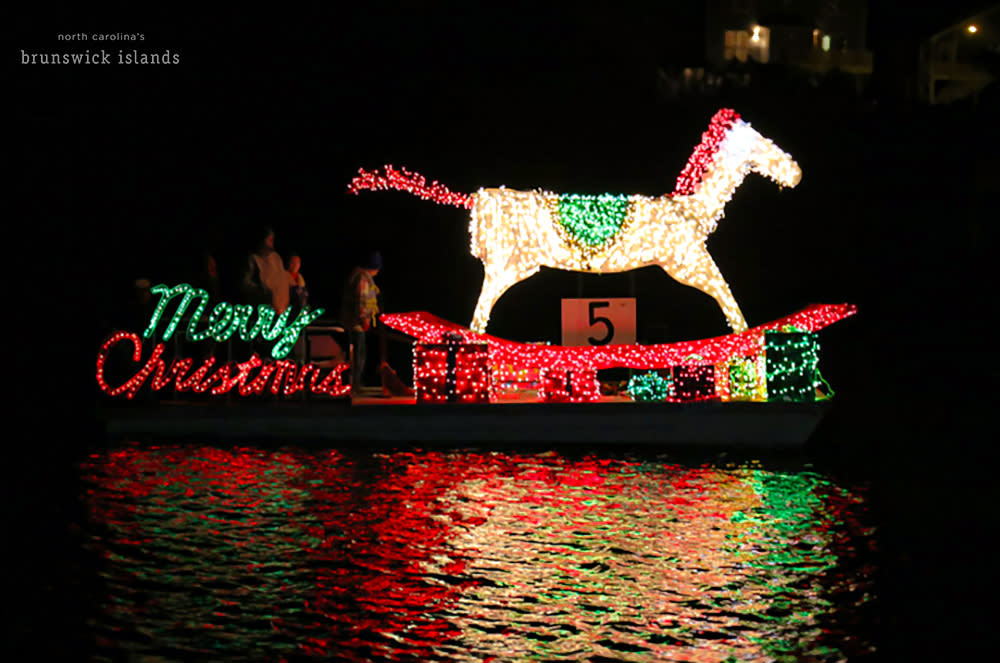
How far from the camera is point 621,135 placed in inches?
1057

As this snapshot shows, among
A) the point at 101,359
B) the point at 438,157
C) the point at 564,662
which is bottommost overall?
the point at 564,662

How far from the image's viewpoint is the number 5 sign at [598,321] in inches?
582

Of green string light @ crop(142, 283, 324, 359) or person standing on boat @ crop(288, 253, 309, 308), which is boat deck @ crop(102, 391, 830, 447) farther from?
person standing on boat @ crop(288, 253, 309, 308)

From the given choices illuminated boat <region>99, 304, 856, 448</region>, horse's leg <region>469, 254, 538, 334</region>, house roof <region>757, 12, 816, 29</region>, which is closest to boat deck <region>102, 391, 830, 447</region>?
illuminated boat <region>99, 304, 856, 448</region>

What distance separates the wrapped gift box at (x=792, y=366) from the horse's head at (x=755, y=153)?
7.46 ft

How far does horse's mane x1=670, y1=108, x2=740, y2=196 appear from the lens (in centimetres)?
1484

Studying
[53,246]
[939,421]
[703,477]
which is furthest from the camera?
[53,246]

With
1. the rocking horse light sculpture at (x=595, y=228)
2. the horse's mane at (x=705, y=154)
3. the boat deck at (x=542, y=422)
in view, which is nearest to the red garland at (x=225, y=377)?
the boat deck at (x=542, y=422)

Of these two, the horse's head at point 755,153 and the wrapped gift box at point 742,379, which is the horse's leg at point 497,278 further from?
the horse's head at point 755,153

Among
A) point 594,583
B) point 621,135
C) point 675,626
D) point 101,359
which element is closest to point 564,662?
point 675,626

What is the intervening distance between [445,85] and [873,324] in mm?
10175

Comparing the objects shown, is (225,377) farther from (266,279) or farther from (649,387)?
(649,387)

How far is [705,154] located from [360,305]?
4.68m

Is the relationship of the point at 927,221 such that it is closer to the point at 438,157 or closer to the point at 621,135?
the point at 621,135
